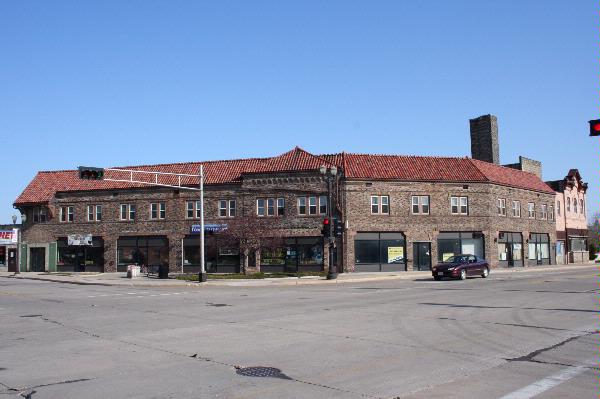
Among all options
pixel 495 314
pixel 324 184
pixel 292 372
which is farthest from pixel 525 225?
pixel 292 372

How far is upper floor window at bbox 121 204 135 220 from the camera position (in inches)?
1953

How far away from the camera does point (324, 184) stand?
43.5 meters

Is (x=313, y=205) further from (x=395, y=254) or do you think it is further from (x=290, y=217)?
(x=395, y=254)

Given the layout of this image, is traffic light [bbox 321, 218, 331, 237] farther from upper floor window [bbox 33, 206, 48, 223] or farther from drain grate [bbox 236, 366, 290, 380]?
upper floor window [bbox 33, 206, 48, 223]

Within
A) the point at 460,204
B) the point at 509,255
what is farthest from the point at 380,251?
the point at 509,255

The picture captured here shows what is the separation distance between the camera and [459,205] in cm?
4628

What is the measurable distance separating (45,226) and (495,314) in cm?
4686

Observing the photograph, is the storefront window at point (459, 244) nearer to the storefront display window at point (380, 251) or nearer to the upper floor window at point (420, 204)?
the upper floor window at point (420, 204)

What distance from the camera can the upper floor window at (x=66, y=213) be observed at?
51.8 meters

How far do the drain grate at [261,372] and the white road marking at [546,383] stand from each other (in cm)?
337

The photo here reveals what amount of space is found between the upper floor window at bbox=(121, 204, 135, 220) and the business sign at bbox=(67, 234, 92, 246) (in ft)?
12.6

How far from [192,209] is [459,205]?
888 inches

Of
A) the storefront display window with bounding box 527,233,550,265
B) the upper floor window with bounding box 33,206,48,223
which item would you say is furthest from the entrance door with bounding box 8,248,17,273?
the storefront display window with bounding box 527,233,550,265

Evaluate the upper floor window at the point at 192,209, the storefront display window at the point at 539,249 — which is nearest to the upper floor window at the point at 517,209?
the storefront display window at the point at 539,249
